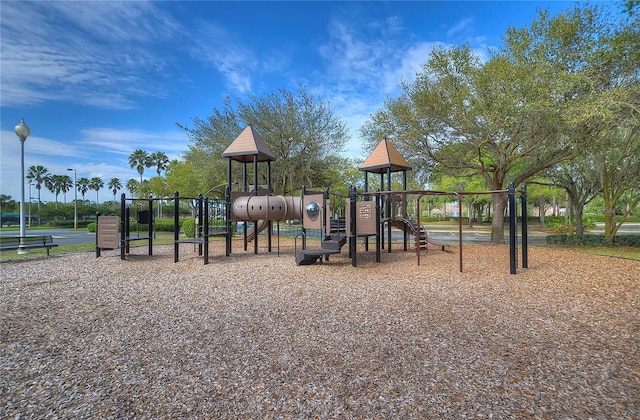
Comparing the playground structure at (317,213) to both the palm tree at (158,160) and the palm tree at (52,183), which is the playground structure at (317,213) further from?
the palm tree at (52,183)

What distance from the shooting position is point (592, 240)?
16.7 m

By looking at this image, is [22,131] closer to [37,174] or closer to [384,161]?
[384,161]

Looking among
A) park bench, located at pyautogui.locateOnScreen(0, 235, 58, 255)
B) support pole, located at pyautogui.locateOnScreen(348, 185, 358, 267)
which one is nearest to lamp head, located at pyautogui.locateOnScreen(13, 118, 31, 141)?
park bench, located at pyautogui.locateOnScreen(0, 235, 58, 255)

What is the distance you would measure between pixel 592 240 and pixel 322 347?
19.1 meters

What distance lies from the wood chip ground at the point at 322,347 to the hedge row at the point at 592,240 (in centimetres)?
1141

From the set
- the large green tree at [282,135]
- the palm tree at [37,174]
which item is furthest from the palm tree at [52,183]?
the large green tree at [282,135]

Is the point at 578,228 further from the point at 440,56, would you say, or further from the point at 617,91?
the point at 440,56

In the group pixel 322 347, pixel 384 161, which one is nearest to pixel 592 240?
pixel 384 161

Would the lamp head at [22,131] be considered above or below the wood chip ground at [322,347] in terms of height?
above

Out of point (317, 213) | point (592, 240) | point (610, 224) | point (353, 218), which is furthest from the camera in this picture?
point (592, 240)

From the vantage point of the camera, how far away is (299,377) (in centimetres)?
318

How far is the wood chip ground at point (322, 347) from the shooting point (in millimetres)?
2764

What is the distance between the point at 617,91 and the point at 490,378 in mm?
10731

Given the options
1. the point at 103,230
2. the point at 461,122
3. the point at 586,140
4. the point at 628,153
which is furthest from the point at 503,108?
the point at 103,230
